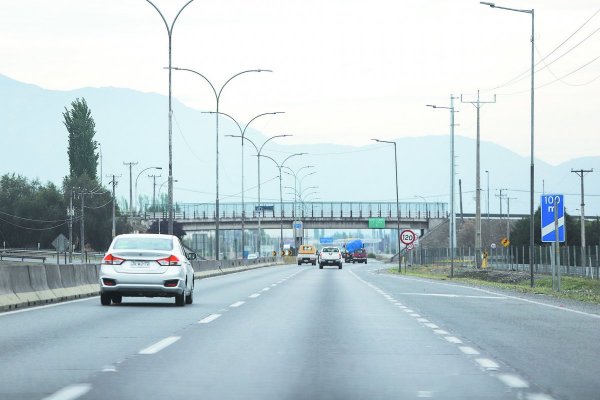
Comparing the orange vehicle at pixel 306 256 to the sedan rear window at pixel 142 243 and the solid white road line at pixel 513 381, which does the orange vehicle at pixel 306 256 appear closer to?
the sedan rear window at pixel 142 243

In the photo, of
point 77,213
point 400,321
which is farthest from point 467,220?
point 400,321

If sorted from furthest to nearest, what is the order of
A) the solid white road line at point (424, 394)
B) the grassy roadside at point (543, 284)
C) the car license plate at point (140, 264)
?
the grassy roadside at point (543, 284), the car license plate at point (140, 264), the solid white road line at point (424, 394)

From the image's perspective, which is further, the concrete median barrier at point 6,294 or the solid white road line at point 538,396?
the concrete median barrier at point 6,294

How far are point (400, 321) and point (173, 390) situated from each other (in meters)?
10.6

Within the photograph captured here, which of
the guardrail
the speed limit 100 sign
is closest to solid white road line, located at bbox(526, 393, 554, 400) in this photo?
the guardrail

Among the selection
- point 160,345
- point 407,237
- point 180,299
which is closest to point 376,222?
point 407,237

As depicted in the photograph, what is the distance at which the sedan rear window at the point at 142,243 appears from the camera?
25.1m

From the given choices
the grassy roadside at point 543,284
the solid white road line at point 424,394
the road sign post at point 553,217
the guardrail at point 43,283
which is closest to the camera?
the solid white road line at point 424,394

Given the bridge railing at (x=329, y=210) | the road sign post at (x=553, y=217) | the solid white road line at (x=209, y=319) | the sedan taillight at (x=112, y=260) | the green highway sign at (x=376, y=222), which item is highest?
the bridge railing at (x=329, y=210)

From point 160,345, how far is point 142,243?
34.9 feet

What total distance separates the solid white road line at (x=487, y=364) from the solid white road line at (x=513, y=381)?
66 cm

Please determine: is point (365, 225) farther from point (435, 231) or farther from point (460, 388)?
point (460, 388)

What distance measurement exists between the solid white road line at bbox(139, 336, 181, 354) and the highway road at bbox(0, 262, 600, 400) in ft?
0.09

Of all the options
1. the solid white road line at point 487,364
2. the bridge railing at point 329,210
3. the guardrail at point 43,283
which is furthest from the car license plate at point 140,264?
the bridge railing at point 329,210
